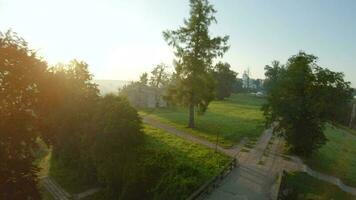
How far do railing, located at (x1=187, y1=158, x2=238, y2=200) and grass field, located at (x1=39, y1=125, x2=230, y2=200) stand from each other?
A: 562 mm

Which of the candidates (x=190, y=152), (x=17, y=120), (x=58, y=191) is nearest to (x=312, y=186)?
(x=190, y=152)

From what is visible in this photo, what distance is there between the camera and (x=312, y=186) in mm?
23078

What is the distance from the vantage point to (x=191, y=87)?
3862 centimetres

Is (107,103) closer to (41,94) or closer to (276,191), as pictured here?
(41,94)

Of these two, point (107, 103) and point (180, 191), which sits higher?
point (107, 103)

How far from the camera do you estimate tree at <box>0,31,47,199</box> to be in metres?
15.7

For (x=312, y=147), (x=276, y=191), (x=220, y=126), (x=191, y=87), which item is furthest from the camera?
(x=220, y=126)

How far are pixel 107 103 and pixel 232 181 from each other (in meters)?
13.5

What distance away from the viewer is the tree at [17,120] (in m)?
15.7

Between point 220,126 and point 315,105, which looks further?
point 220,126

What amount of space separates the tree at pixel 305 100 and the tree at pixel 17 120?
20.5m

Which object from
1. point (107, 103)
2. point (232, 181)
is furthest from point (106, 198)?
point (232, 181)

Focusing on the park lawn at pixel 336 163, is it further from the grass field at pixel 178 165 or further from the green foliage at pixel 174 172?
the green foliage at pixel 174 172

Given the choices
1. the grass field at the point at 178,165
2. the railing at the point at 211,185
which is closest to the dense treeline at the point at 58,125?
the grass field at the point at 178,165
